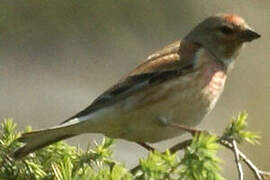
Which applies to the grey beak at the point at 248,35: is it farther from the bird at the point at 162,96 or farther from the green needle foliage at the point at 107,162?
the green needle foliage at the point at 107,162

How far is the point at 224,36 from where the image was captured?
449 cm

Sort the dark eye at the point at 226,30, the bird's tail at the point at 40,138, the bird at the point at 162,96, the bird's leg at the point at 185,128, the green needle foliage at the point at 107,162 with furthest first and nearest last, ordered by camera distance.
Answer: the dark eye at the point at 226,30 → the bird at the point at 162,96 → the bird's leg at the point at 185,128 → the bird's tail at the point at 40,138 → the green needle foliage at the point at 107,162

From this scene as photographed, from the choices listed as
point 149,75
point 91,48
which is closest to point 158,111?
point 149,75

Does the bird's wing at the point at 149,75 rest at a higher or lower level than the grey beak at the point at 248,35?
higher

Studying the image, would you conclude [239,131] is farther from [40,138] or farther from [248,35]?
[248,35]

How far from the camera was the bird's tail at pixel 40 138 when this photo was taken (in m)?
3.46

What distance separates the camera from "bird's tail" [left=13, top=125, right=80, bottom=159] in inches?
136

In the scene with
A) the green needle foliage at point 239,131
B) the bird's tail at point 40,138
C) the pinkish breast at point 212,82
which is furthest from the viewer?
the pinkish breast at point 212,82

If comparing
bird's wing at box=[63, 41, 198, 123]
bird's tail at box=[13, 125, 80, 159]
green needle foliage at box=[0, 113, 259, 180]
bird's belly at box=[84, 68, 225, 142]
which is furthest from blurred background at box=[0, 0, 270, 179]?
green needle foliage at box=[0, 113, 259, 180]

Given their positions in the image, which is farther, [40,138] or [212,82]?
[212,82]

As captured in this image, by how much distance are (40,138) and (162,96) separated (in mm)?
730

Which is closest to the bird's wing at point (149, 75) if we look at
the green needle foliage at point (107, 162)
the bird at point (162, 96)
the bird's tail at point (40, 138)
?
the bird at point (162, 96)

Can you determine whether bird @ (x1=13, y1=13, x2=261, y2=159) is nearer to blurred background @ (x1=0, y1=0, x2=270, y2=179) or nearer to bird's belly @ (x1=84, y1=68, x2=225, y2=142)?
bird's belly @ (x1=84, y1=68, x2=225, y2=142)

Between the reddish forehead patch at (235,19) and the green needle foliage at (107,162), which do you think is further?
the reddish forehead patch at (235,19)
